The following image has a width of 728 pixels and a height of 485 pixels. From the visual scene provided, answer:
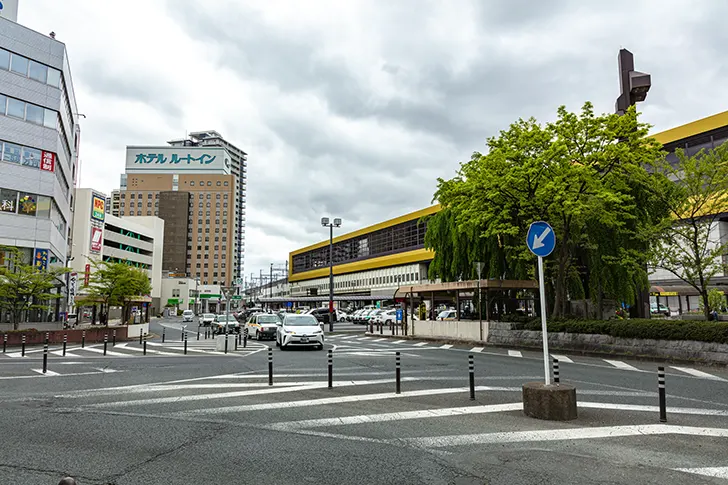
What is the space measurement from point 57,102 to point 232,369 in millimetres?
31177

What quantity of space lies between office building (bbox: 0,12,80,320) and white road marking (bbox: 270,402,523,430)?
34.0m

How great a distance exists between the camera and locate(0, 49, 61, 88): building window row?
111 feet

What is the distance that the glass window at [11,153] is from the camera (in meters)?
33.4

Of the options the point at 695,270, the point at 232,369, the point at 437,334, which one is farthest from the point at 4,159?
the point at 695,270

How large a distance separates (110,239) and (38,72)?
165ft

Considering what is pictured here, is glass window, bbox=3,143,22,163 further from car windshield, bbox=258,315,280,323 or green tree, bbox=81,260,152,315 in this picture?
car windshield, bbox=258,315,280,323

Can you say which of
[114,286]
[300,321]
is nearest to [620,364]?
[300,321]

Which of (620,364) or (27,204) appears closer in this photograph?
(620,364)

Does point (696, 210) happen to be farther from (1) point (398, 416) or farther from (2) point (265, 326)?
(2) point (265, 326)

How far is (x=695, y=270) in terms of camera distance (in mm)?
18328

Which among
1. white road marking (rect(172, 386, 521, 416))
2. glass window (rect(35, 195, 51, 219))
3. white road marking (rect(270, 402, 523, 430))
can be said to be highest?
glass window (rect(35, 195, 51, 219))

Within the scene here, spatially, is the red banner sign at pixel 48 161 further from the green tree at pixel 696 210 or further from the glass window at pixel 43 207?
the green tree at pixel 696 210

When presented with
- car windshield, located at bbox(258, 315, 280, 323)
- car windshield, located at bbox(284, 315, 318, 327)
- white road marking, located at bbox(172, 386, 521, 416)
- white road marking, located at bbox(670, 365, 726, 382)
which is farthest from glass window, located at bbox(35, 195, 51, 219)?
white road marking, located at bbox(670, 365, 726, 382)

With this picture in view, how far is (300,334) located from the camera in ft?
74.2
